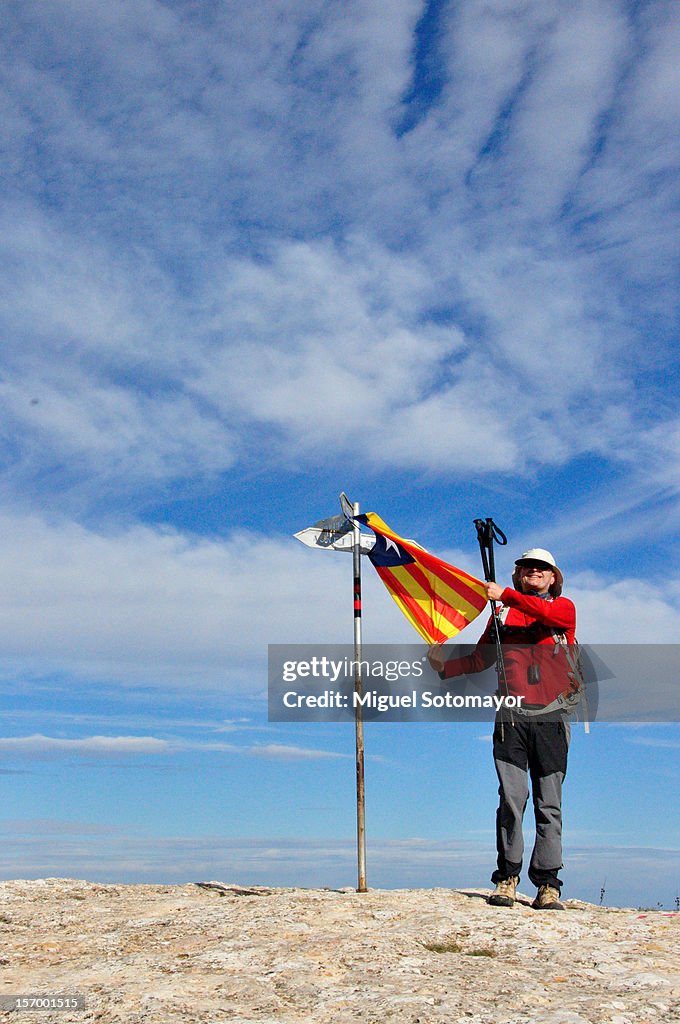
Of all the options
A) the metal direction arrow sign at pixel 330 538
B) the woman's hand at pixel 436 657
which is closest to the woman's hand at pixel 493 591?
the woman's hand at pixel 436 657

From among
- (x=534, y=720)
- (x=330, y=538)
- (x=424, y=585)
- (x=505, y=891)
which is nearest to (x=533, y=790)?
(x=534, y=720)

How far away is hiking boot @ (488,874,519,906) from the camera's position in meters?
8.98

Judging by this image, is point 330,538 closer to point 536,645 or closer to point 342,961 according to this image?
point 536,645

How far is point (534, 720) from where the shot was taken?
9.51 metres

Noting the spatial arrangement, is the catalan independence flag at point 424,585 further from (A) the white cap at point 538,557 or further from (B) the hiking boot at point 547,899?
(B) the hiking boot at point 547,899

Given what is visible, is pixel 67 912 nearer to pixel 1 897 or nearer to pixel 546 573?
pixel 1 897

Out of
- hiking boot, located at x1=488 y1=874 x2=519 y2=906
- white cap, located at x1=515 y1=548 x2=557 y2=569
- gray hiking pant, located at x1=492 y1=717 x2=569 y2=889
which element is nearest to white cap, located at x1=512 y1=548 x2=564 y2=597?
white cap, located at x1=515 y1=548 x2=557 y2=569

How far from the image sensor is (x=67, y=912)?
9.23 m

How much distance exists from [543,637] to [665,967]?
12.3 ft

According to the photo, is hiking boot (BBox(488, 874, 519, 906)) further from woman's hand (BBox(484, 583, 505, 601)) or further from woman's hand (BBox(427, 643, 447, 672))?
woman's hand (BBox(484, 583, 505, 601))

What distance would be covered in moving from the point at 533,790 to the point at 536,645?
1592 millimetres

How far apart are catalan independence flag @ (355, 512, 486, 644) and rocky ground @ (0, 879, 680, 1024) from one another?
3.31 m

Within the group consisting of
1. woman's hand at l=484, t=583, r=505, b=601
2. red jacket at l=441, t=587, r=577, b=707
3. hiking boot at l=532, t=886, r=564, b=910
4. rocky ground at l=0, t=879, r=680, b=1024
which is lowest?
rocky ground at l=0, t=879, r=680, b=1024

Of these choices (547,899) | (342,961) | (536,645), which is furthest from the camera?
(536,645)
